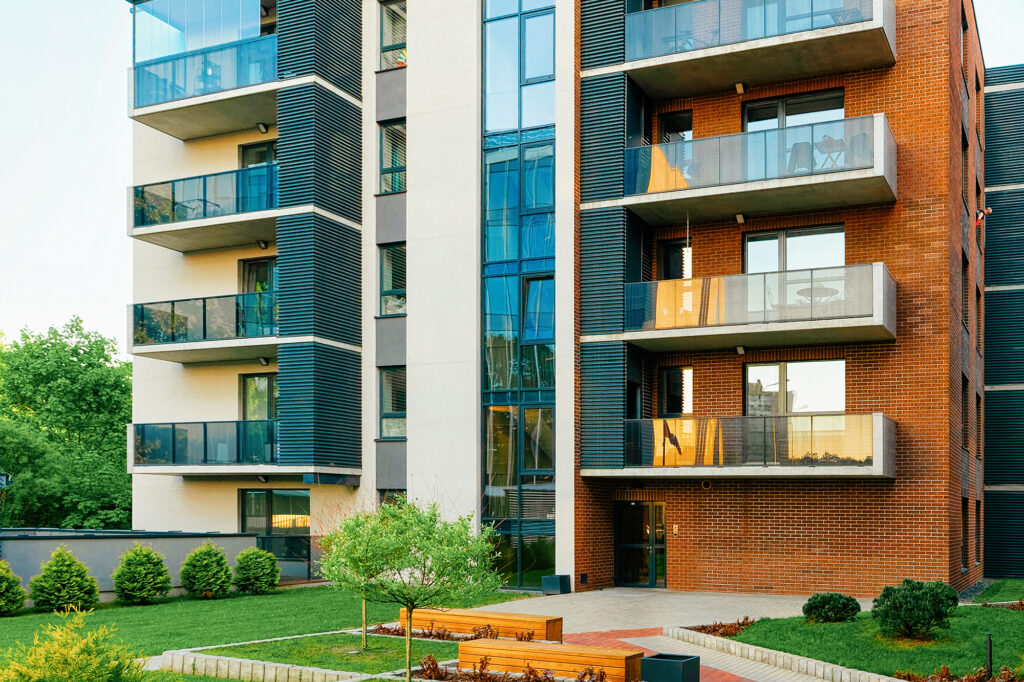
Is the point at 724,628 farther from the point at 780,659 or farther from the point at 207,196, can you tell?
the point at 207,196

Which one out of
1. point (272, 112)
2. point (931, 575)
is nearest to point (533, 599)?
point (931, 575)

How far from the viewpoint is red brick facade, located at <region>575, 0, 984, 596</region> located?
71.1 ft

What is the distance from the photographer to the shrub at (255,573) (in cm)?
2344

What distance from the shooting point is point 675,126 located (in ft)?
83.2

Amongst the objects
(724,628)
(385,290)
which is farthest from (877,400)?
(385,290)

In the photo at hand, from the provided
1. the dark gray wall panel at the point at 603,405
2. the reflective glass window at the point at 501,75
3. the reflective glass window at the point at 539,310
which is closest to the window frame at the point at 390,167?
the reflective glass window at the point at 501,75

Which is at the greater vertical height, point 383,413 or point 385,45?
point 385,45

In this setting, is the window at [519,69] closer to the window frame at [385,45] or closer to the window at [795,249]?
the window frame at [385,45]

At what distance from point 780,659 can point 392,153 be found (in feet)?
58.7

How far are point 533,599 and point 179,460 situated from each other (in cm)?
1092

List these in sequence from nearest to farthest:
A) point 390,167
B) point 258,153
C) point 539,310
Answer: point 539,310 < point 390,167 < point 258,153

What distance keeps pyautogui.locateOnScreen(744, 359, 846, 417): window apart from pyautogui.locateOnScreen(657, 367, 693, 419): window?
1368 mm

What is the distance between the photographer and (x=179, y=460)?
90.1 feet

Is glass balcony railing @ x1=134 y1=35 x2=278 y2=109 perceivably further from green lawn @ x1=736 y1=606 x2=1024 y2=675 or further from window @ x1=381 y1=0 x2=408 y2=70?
green lawn @ x1=736 y1=606 x2=1024 y2=675
